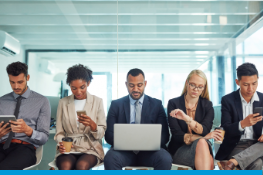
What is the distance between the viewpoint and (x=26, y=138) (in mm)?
2455

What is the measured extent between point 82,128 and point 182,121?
0.94 meters

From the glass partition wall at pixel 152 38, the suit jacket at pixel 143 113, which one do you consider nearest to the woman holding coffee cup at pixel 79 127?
the suit jacket at pixel 143 113

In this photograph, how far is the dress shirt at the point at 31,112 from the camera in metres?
2.46

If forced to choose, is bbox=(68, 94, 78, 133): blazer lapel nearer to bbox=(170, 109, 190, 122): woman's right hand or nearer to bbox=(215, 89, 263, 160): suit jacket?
bbox=(170, 109, 190, 122): woman's right hand

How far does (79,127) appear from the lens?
8.14 feet

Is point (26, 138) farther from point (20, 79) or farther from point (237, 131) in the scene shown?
point (237, 131)

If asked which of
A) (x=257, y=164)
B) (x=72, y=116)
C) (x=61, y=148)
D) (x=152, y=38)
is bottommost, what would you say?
(x=257, y=164)

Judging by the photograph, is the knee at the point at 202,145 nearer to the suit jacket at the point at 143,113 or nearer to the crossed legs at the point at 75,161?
the suit jacket at the point at 143,113

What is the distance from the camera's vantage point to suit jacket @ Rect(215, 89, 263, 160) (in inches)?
97.0

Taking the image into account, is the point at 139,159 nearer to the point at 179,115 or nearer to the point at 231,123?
the point at 179,115

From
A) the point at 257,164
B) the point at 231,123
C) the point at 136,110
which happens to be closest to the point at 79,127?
the point at 136,110

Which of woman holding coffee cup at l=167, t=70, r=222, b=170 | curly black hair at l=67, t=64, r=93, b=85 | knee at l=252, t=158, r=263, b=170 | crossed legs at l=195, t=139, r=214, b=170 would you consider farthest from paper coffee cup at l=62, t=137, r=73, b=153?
knee at l=252, t=158, r=263, b=170

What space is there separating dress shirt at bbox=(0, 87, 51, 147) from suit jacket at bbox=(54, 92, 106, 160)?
0.13 meters

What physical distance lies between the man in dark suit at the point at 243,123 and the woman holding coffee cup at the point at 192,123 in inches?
7.3
